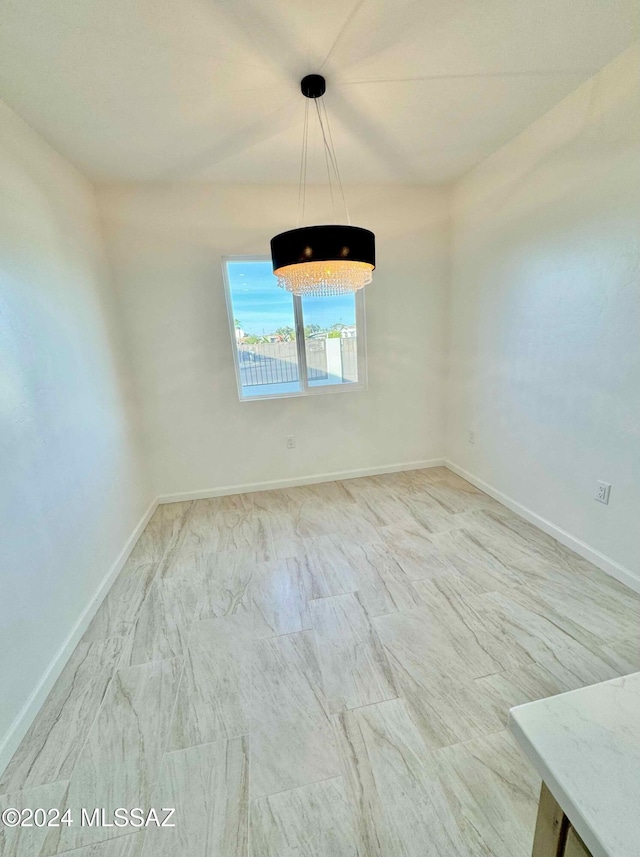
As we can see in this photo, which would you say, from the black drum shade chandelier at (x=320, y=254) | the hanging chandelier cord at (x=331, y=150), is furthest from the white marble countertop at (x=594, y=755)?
the hanging chandelier cord at (x=331, y=150)

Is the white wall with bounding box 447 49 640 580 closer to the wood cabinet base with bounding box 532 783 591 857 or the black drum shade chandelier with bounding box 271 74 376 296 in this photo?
the black drum shade chandelier with bounding box 271 74 376 296

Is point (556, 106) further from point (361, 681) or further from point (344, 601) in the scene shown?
point (361, 681)

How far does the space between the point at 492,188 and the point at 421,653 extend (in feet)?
10.3

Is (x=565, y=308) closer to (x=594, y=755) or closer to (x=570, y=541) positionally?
(x=570, y=541)

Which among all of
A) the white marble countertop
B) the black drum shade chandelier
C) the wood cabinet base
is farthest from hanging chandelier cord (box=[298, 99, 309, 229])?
the wood cabinet base

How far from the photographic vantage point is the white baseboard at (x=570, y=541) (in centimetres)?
190

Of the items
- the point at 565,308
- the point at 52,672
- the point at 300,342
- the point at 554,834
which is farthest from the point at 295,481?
the point at 554,834

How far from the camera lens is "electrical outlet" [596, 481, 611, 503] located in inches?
77.8

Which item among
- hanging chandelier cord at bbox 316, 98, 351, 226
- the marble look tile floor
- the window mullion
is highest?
hanging chandelier cord at bbox 316, 98, 351, 226

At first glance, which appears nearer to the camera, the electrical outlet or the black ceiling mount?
the black ceiling mount

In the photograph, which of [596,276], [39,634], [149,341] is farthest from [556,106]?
[39,634]

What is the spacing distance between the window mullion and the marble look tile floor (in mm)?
1503

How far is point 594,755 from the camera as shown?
47cm

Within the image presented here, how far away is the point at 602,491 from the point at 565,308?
112cm
